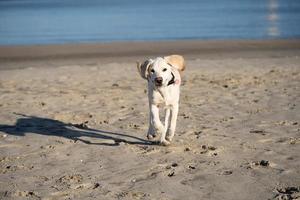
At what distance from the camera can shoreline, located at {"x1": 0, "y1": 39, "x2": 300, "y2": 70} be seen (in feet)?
73.4

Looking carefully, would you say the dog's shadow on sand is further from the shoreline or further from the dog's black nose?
the shoreline

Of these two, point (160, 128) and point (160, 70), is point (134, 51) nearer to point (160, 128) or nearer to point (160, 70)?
point (160, 128)

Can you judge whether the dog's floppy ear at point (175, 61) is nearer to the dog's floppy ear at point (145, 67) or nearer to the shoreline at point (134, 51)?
the dog's floppy ear at point (145, 67)

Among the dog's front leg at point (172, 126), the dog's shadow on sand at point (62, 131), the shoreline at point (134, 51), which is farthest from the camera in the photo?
the shoreline at point (134, 51)

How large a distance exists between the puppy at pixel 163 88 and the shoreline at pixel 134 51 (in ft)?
45.3

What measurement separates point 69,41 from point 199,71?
15.2 metres

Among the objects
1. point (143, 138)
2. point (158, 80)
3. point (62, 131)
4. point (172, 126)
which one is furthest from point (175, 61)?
point (62, 131)

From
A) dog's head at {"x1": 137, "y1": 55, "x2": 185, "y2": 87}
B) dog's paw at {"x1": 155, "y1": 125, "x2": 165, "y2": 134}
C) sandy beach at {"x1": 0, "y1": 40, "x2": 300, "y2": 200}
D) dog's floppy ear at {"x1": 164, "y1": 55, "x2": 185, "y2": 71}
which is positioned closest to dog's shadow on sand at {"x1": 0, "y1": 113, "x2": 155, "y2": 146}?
sandy beach at {"x1": 0, "y1": 40, "x2": 300, "y2": 200}

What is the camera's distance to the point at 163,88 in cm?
752

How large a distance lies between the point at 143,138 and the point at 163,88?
3.82 ft

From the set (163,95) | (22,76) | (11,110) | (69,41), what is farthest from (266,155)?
(69,41)

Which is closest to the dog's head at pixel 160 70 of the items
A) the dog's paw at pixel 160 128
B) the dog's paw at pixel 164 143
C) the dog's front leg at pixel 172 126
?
the dog's front leg at pixel 172 126

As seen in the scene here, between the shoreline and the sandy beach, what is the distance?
5217 mm

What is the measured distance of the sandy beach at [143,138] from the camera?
5.90 metres
